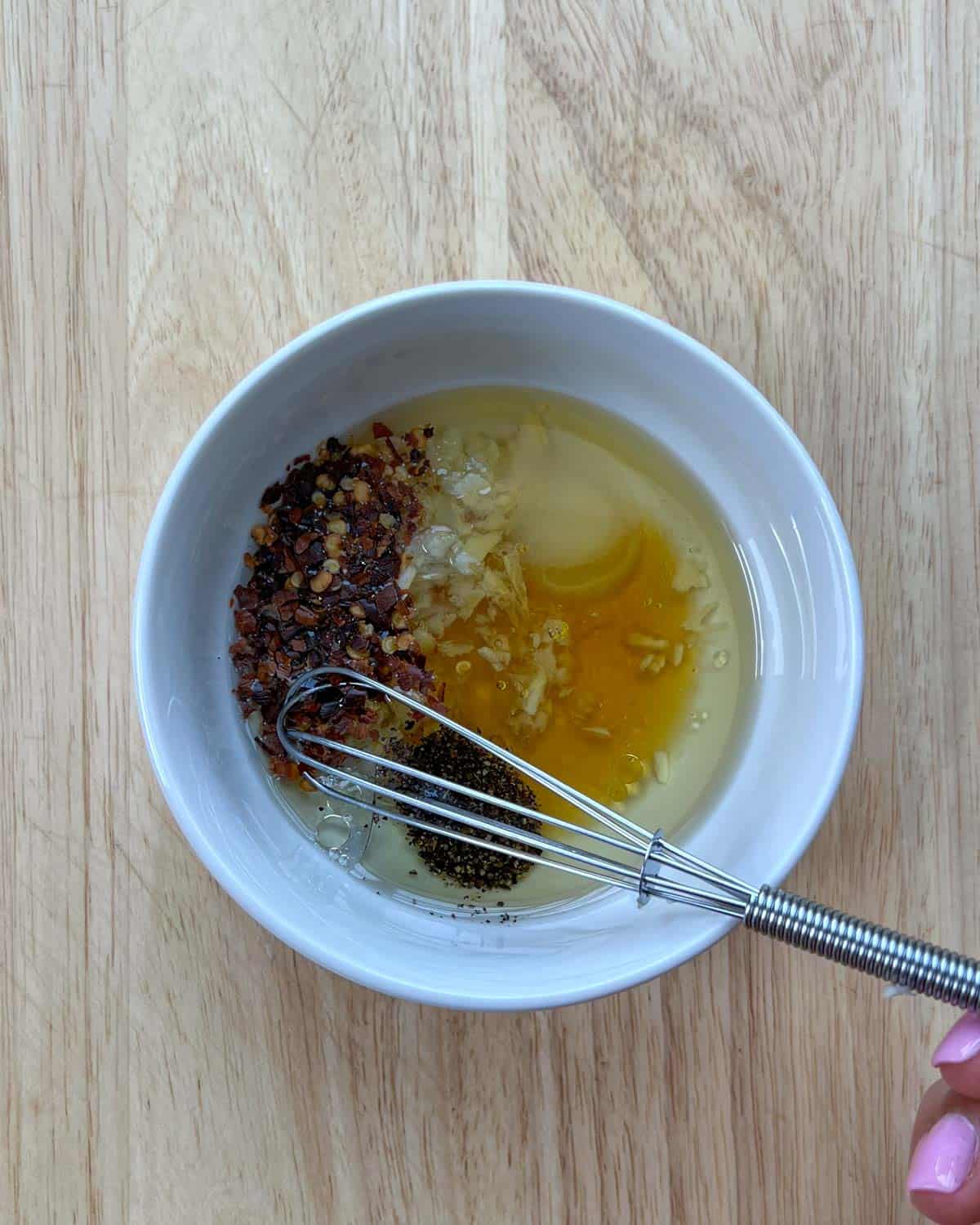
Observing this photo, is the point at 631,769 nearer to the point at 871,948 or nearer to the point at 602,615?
the point at 602,615

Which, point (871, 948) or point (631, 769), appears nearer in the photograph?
point (871, 948)

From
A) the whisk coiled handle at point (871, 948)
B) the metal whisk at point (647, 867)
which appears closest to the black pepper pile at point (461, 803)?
the metal whisk at point (647, 867)

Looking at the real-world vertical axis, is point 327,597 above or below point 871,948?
above

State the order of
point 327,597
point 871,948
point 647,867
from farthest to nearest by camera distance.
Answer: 1. point 327,597
2. point 647,867
3. point 871,948

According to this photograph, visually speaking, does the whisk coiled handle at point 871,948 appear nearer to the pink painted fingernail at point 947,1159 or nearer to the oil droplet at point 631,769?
the pink painted fingernail at point 947,1159

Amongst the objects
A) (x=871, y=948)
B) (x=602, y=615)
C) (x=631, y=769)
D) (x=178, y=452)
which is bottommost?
(x=871, y=948)

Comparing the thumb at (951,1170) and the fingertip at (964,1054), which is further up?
the fingertip at (964,1054)

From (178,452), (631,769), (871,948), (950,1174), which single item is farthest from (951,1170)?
(178,452)
